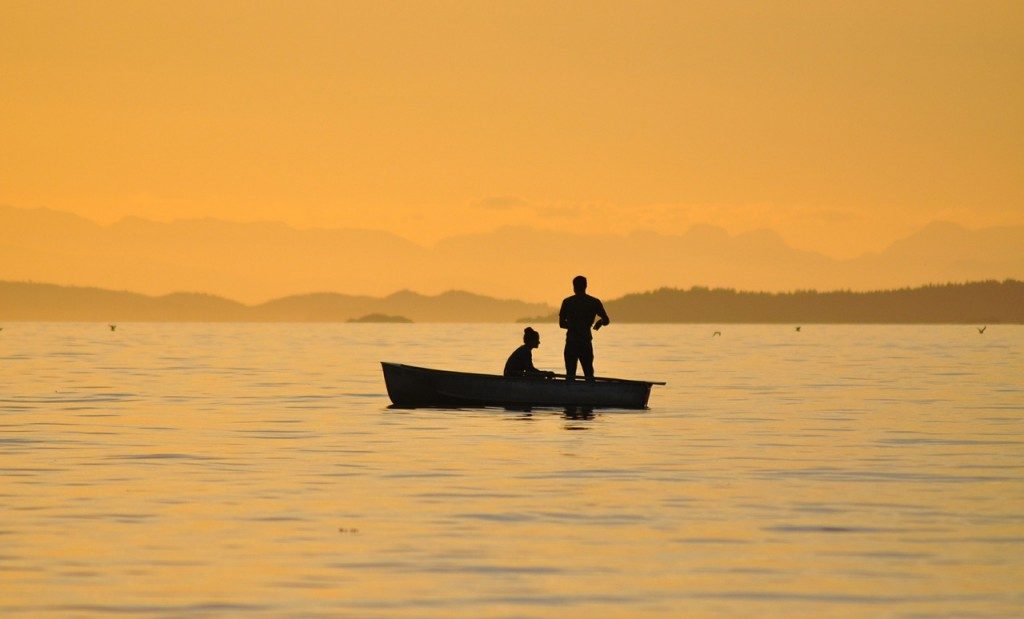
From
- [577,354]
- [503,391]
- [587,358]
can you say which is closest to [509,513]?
[577,354]

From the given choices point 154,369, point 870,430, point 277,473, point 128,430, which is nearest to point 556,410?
point 870,430

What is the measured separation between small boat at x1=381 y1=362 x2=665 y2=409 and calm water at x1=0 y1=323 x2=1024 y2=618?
46cm

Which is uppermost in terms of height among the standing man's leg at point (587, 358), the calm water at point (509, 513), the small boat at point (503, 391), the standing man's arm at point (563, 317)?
the standing man's arm at point (563, 317)

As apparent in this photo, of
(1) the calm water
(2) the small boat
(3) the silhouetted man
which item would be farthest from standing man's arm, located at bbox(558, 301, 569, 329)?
(1) the calm water

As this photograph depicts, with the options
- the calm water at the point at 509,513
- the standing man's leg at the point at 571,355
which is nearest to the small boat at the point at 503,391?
the standing man's leg at the point at 571,355

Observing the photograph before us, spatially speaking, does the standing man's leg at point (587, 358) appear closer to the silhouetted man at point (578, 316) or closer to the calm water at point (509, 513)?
the silhouetted man at point (578, 316)

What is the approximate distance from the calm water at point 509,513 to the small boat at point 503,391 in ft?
1.52

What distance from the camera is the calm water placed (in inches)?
583

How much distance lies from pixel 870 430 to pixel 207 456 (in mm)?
14619

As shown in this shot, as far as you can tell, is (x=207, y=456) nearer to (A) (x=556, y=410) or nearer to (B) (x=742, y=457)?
(B) (x=742, y=457)

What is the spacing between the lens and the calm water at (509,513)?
48.6ft

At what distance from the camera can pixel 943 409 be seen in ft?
140

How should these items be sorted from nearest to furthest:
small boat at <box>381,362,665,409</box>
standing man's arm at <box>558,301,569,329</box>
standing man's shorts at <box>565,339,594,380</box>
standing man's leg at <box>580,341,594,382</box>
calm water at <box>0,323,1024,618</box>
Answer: calm water at <box>0,323,1024,618</box>
standing man's arm at <box>558,301,569,329</box>
standing man's shorts at <box>565,339,594,380</box>
standing man's leg at <box>580,341,594,382</box>
small boat at <box>381,362,665,409</box>

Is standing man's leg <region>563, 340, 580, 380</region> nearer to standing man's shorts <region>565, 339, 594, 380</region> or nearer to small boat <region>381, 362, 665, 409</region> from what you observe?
standing man's shorts <region>565, 339, 594, 380</region>
